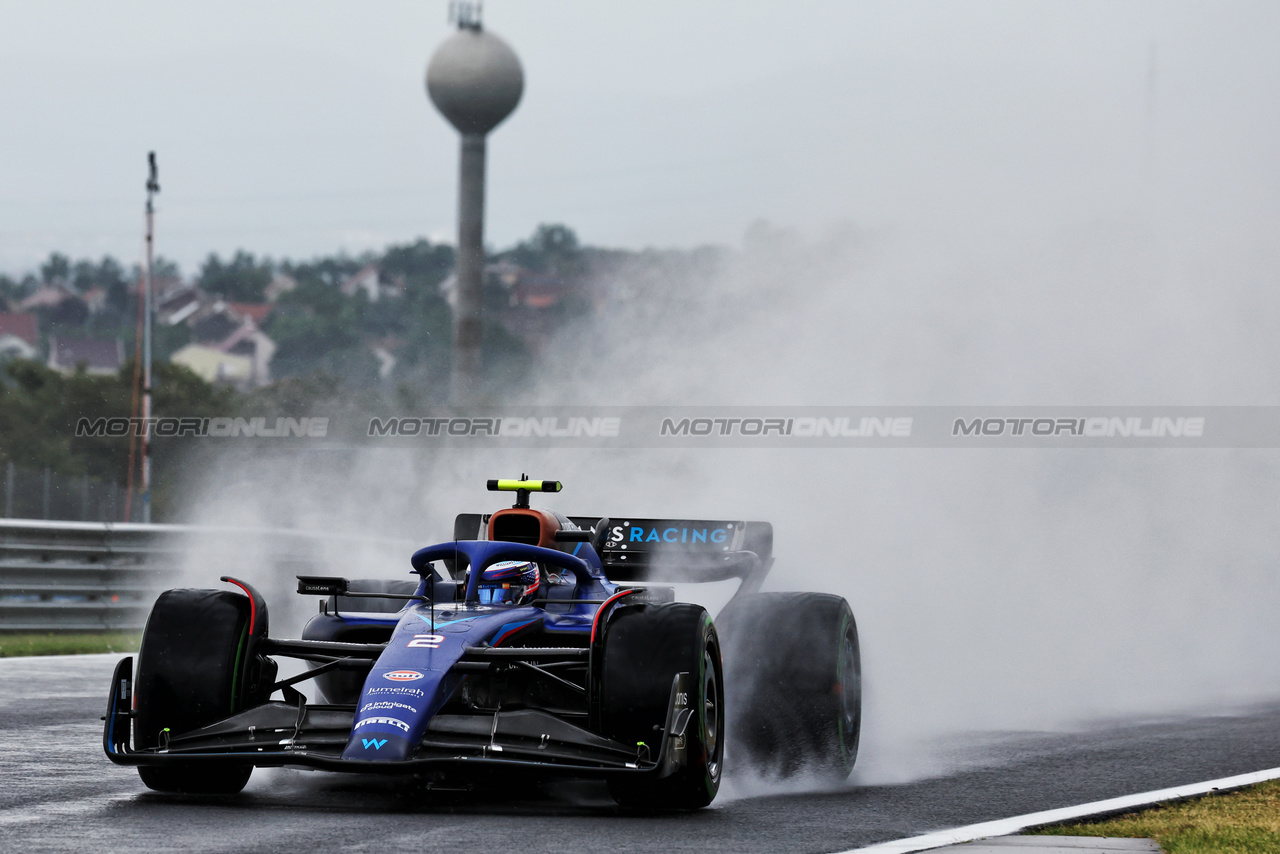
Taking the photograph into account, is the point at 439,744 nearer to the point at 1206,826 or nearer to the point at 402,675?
the point at 402,675

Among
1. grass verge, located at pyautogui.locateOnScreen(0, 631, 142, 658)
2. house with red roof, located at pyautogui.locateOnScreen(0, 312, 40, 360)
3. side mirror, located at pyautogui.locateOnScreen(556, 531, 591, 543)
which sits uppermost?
house with red roof, located at pyautogui.locateOnScreen(0, 312, 40, 360)

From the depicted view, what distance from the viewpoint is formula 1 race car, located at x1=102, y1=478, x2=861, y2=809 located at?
716cm

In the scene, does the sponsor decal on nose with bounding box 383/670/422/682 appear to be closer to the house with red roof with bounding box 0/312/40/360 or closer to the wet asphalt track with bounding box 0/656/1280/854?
the wet asphalt track with bounding box 0/656/1280/854

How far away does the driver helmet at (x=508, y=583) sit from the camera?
8578 millimetres

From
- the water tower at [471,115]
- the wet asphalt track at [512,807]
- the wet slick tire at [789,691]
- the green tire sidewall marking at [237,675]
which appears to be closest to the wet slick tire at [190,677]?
the green tire sidewall marking at [237,675]

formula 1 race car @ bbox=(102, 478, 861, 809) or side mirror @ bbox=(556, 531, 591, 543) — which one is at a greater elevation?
→ side mirror @ bbox=(556, 531, 591, 543)

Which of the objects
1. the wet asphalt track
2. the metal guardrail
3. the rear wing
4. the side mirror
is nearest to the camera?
the wet asphalt track

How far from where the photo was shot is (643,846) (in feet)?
21.4

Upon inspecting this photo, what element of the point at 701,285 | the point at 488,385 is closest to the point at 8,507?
the point at 701,285

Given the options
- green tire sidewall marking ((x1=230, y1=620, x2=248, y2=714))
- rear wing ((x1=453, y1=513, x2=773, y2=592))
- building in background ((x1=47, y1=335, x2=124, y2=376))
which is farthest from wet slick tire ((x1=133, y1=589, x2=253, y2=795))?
building in background ((x1=47, y1=335, x2=124, y2=376))

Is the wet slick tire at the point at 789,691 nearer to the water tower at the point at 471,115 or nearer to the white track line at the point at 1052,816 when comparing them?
the white track line at the point at 1052,816

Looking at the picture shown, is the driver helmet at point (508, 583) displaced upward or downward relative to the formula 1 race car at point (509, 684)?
upward

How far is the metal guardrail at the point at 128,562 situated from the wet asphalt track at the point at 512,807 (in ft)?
Answer: 20.6

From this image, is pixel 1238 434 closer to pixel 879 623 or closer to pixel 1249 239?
pixel 1249 239
